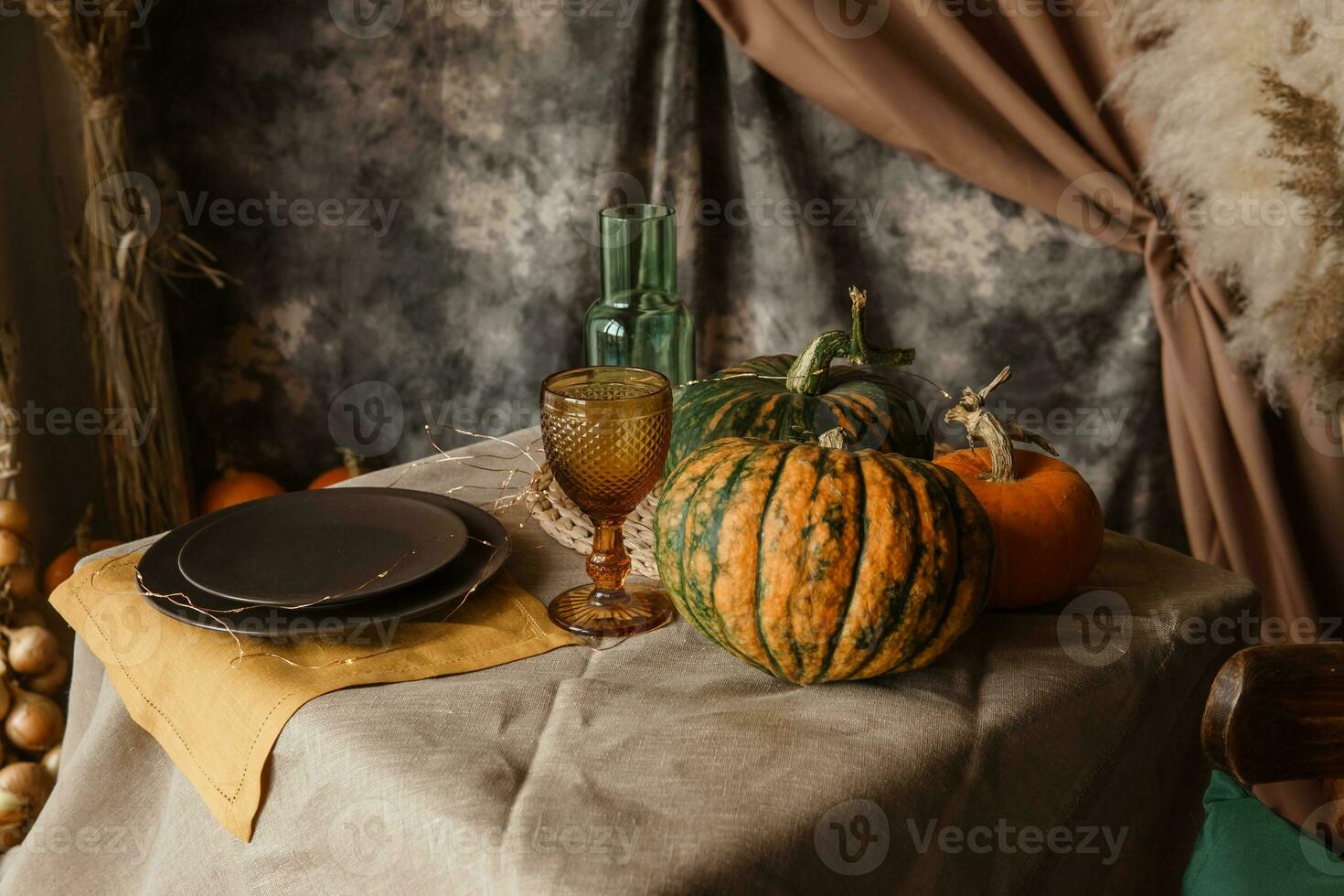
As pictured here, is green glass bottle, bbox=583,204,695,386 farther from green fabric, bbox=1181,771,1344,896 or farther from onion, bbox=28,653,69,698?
onion, bbox=28,653,69,698

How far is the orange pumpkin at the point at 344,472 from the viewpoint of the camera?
2383mm

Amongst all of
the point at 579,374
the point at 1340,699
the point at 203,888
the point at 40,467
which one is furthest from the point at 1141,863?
the point at 40,467

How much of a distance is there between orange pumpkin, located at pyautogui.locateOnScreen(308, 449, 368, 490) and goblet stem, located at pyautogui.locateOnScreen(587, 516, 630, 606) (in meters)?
1.45

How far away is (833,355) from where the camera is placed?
3.66ft

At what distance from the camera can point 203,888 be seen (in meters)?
0.89

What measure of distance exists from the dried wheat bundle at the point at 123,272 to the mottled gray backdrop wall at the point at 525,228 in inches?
5.8

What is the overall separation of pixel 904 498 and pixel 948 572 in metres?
0.06

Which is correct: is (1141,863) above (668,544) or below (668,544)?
below

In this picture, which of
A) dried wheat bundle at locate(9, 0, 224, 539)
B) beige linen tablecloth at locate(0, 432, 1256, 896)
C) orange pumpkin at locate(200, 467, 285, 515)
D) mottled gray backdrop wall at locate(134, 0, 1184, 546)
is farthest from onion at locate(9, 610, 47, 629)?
beige linen tablecloth at locate(0, 432, 1256, 896)

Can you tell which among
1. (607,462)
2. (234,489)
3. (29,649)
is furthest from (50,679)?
(607,462)

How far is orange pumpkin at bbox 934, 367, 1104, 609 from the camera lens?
98cm

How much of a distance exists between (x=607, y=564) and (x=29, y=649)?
1.31 meters

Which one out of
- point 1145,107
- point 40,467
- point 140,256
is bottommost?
point 40,467

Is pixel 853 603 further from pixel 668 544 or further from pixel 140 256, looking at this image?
pixel 140 256
